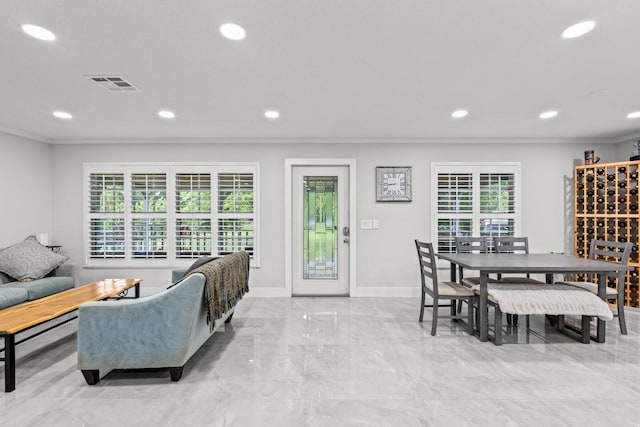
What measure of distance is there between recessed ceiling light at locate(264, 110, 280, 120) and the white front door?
1245 mm

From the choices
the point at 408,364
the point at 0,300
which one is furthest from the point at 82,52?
the point at 408,364

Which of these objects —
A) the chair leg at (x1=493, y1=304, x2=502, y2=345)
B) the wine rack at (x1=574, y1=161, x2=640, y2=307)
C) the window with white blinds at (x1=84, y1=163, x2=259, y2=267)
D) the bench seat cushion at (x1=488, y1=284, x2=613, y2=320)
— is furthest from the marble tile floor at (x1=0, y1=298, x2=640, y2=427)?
the window with white blinds at (x1=84, y1=163, x2=259, y2=267)

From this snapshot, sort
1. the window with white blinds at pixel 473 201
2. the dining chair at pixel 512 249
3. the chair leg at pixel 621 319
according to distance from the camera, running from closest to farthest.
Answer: the chair leg at pixel 621 319
the dining chair at pixel 512 249
the window with white blinds at pixel 473 201

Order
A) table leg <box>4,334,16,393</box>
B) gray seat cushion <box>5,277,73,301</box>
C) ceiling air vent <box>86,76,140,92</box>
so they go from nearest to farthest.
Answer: table leg <box>4,334,16,393</box>, ceiling air vent <box>86,76,140,92</box>, gray seat cushion <box>5,277,73,301</box>

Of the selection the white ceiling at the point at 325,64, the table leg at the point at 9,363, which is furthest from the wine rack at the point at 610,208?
the table leg at the point at 9,363

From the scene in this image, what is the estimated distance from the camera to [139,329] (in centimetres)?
233

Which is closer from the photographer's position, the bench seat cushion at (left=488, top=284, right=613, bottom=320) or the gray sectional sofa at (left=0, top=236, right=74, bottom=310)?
the bench seat cushion at (left=488, top=284, right=613, bottom=320)

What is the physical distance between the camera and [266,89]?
3008 millimetres

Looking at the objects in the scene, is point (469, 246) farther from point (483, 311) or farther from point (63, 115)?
point (63, 115)

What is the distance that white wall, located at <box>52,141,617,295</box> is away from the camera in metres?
4.96

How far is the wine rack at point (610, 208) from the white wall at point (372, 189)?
0.18m

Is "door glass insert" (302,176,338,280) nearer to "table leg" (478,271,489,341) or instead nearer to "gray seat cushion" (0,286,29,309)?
"table leg" (478,271,489,341)

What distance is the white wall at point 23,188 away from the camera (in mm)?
4336

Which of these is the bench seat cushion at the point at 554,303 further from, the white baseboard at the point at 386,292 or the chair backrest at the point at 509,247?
the white baseboard at the point at 386,292
